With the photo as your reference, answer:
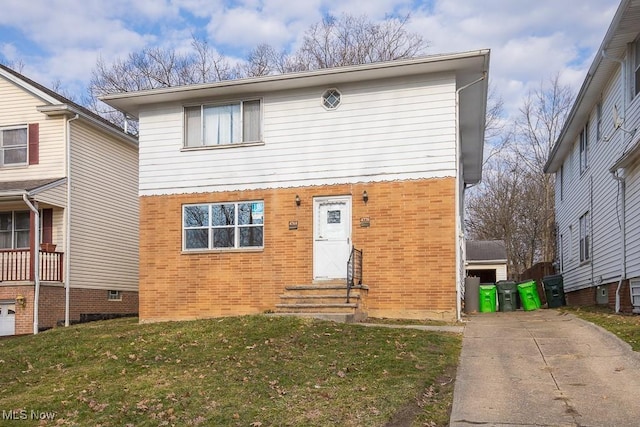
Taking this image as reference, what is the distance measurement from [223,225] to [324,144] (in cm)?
312

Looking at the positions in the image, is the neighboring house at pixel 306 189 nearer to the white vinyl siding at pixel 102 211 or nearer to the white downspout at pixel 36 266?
the white downspout at pixel 36 266

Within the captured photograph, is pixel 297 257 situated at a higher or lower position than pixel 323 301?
higher

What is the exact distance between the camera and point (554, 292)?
18.8 m

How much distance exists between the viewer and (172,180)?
1552 centimetres

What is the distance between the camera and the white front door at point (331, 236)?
14.2 metres

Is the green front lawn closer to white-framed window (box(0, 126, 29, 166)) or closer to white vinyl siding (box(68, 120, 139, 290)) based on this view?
white vinyl siding (box(68, 120, 139, 290))

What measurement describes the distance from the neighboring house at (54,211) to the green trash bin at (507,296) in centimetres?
1226

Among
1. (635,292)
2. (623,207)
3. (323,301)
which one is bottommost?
(323,301)

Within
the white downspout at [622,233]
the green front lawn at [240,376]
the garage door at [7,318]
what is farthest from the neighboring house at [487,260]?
the green front lawn at [240,376]

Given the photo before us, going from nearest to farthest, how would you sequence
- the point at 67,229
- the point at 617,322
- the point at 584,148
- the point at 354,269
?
A: the point at 617,322
the point at 354,269
the point at 584,148
the point at 67,229

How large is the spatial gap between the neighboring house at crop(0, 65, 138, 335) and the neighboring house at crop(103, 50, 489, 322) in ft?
13.0

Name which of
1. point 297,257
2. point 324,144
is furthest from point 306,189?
point 297,257

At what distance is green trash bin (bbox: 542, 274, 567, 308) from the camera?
61.4ft

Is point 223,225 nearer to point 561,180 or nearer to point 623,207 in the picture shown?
point 623,207
